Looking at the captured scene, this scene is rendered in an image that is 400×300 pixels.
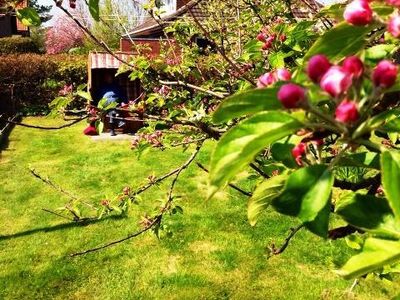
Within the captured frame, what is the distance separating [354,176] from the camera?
650 cm

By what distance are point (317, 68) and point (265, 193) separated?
49 cm

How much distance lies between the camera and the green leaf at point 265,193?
48.3 inches

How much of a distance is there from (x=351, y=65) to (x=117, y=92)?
14481mm

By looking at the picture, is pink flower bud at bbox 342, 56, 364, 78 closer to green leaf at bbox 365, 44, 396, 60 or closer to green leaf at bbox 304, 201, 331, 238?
green leaf at bbox 304, 201, 331, 238

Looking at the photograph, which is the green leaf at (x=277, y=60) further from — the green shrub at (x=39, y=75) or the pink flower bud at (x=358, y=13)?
the green shrub at (x=39, y=75)

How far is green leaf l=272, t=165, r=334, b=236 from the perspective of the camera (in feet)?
3.05

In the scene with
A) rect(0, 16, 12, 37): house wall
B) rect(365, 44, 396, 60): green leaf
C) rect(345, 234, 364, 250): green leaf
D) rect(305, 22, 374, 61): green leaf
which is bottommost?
rect(0, 16, 12, 37): house wall

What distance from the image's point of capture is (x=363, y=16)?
0.94m

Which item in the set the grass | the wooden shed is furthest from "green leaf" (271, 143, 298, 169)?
the wooden shed

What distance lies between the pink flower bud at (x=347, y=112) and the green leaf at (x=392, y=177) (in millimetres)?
118

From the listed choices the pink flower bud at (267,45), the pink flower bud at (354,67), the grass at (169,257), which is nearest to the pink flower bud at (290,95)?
the pink flower bud at (354,67)

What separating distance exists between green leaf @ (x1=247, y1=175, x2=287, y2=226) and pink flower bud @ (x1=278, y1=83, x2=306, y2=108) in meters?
0.46

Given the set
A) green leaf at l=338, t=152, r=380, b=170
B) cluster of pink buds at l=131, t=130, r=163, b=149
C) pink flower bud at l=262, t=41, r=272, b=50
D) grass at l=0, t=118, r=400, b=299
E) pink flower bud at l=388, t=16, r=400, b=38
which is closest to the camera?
pink flower bud at l=388, t=16, r=400, b=38

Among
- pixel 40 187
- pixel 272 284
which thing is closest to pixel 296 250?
pixel 272 284
